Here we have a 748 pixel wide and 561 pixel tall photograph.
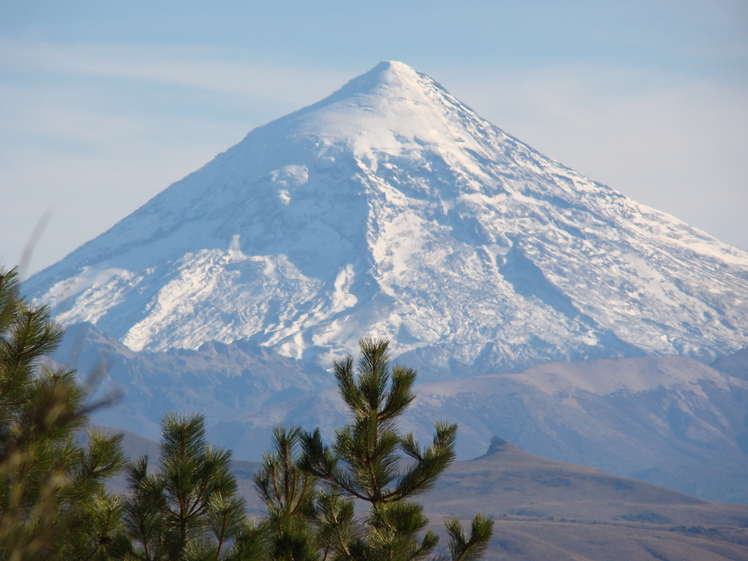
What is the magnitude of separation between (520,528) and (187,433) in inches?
7283

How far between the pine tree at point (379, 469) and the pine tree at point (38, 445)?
3132 millimetres

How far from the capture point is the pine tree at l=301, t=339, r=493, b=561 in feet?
39.0

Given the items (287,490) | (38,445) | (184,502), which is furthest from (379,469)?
(38,445)

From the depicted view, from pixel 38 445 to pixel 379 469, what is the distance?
454 cm

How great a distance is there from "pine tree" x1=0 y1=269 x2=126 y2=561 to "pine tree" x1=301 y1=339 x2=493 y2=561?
10.3ft

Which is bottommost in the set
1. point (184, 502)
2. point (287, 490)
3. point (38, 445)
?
point (184, 502)

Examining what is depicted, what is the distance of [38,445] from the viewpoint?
9.08 m

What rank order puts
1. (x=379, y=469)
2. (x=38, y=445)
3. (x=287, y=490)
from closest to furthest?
(x=38, y=445), (x=379, y=469), (x=287, y=490)

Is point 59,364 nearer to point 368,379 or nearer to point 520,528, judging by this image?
point 368,379

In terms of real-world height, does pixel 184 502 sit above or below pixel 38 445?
below

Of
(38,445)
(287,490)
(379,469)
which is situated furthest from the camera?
(287,490)

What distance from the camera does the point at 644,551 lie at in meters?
181

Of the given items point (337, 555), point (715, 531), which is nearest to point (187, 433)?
point (337, 555)

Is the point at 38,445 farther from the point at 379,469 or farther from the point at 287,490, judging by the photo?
the point at 287,490
